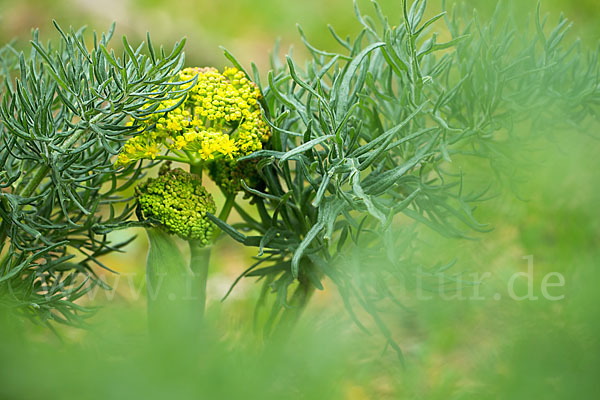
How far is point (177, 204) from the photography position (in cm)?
52

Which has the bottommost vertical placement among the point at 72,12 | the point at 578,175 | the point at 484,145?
the point at 578,175

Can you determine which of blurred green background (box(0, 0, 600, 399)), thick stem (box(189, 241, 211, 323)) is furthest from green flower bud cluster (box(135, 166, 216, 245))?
blurred green background (box(0, 0, 600, 399))

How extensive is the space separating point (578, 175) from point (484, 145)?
0.97 feet

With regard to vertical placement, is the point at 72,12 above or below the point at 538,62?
above

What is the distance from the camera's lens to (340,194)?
463 mm

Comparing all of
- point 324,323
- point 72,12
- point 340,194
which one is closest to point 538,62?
point 340,194

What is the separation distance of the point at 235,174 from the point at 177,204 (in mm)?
64

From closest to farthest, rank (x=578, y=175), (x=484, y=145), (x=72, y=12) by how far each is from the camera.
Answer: (x=578, y=175)
(x=484, y=145)
(x=72, y=12)

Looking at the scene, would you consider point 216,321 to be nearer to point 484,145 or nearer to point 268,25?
point 484,145


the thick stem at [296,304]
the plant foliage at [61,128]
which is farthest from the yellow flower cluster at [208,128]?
the thick stem at [296,304]

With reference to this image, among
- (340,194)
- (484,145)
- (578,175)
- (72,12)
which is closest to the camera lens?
(578,175)

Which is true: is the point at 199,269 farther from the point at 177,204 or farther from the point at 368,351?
the point at 368,351

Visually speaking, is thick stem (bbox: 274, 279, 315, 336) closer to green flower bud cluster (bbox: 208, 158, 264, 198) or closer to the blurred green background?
green flower bud cluster (bbox: 208, 158, 264, 198)

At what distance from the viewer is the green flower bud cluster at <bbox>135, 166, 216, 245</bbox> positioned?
519 mm
